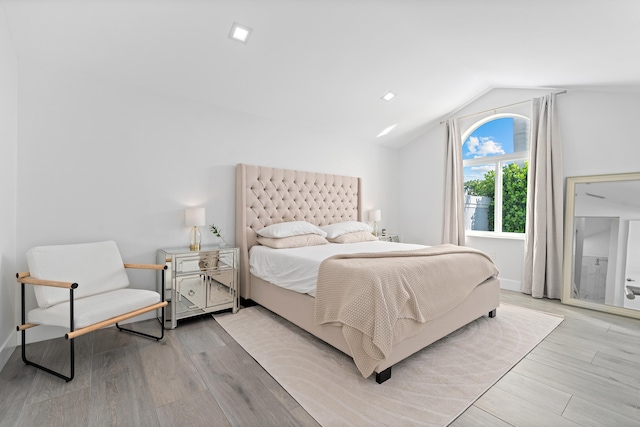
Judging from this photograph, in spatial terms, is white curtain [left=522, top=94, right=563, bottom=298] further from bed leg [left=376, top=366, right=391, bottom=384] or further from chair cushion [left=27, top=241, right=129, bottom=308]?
chair cushion [left=27, top=241, right=129, bottom=308]

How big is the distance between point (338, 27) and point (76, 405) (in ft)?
11.6

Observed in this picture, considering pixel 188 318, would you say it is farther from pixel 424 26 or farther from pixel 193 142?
pixel 424 26

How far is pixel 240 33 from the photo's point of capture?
8.65ft

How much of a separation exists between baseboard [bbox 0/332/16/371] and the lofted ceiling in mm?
2358

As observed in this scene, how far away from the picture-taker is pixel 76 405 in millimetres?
1702

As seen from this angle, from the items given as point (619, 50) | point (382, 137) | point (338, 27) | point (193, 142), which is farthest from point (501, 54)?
point (193, 142)

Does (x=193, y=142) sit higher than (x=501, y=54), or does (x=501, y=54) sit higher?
(x=501, y=54)

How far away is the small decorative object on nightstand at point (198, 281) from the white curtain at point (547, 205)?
3.99 m

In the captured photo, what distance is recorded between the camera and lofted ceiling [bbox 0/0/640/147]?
7.44ft

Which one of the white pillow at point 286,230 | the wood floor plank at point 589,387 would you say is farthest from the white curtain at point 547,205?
the white pillow at point 286,230

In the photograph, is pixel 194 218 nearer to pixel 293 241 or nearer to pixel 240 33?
pixel 293 241

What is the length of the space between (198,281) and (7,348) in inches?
57.0

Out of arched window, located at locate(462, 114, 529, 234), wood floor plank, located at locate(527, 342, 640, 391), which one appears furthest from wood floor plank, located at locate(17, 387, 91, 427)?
arched window, located at locate(462, 114, 529, 234)

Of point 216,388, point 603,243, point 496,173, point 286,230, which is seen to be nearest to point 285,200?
point 286,230
